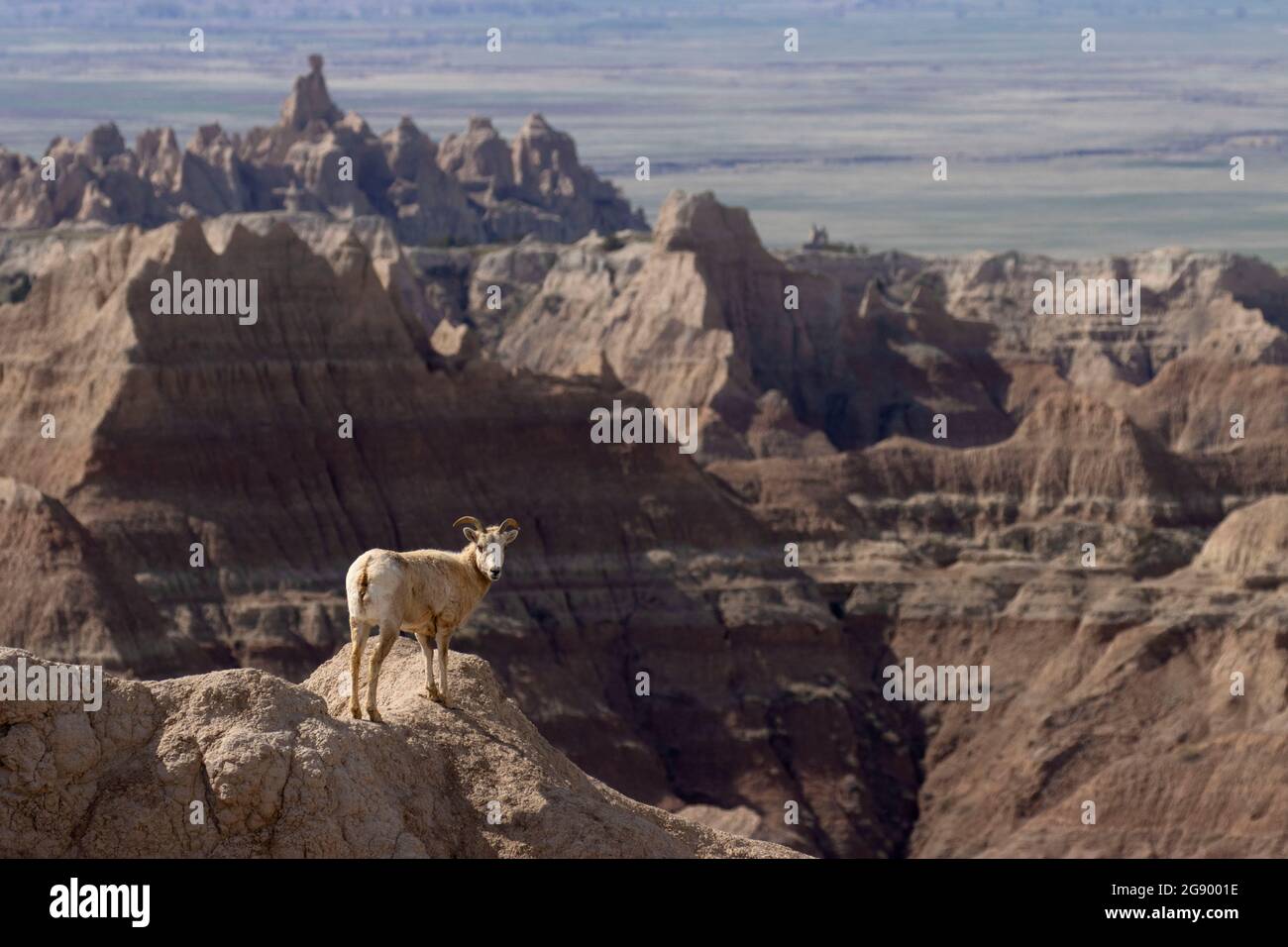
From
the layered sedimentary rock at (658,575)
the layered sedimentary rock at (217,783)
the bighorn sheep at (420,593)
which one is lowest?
the layered sedimentary rock at (658,575)

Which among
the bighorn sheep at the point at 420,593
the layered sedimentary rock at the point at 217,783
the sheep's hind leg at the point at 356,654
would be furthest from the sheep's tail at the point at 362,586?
the layered sedimentary rock at the point at 217,783

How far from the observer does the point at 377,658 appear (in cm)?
3625

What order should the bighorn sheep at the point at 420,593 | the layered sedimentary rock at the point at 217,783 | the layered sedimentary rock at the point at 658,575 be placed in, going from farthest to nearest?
the layered sedimentary rock at the point at 658,575
the bighorn sheep at the point at 420,593
the layered sedimentary rock at the point at 217,783

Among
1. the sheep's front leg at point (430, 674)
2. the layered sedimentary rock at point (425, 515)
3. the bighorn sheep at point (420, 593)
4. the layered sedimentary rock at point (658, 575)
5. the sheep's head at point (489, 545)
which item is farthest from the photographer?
the layered sedimentary rock at point (425, 515)

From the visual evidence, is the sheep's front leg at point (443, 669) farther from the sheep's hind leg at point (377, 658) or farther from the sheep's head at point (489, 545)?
the sheep's hind leg at point (377, 658)

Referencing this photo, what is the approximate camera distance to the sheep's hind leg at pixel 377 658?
36.0 meters

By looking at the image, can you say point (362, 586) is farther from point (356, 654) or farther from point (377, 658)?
point (377, 658)

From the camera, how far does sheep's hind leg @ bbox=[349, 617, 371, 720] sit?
35656mm

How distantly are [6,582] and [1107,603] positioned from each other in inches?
1788

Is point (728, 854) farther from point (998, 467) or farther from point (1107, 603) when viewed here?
point (998, 467)

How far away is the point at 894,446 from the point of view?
172 m

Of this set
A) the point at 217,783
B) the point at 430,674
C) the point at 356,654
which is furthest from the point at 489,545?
the point at 217,783

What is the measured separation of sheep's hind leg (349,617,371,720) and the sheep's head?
1442 millimetres
